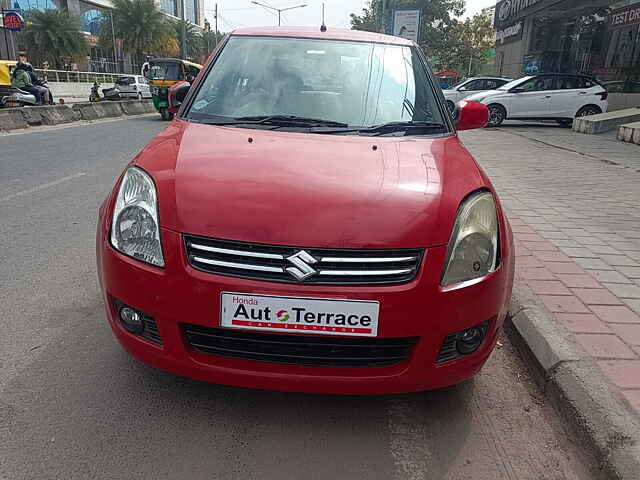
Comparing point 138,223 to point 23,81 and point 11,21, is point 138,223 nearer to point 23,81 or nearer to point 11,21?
point 23,81

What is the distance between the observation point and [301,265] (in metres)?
1.91

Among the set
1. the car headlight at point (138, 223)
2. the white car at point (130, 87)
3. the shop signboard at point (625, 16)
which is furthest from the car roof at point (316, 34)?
the white car at point (130, 87)

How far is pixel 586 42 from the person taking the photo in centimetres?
2278

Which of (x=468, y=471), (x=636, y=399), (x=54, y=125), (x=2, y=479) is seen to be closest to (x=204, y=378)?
(x=2, y=479)

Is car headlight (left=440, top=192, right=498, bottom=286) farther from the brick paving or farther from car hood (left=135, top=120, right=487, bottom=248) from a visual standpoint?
the brick paving

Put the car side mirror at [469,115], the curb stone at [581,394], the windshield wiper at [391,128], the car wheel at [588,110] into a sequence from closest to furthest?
the curb stone at [581,394]
the windshield wiper at [391,128]
the car side mirror at [469,115]
the car wheel at [588,110]

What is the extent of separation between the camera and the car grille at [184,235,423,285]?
1.92m

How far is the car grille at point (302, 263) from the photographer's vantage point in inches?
75.6

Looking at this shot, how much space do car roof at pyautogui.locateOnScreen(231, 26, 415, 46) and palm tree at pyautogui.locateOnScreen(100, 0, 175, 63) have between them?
1922 inches

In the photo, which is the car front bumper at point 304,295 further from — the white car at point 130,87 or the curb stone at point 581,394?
the white car at point 130,87

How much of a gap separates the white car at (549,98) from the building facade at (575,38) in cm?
414

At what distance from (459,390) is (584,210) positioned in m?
4.12

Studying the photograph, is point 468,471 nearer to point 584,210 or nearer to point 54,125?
point 584,210

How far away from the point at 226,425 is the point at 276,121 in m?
1.53
